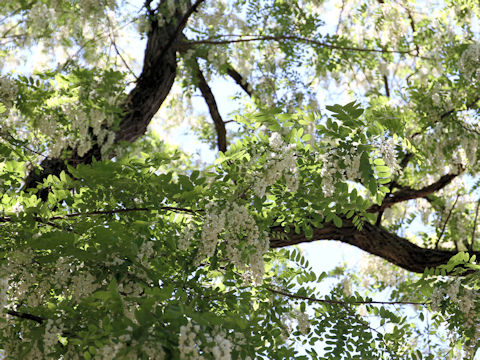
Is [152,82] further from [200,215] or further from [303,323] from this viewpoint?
[303,323]

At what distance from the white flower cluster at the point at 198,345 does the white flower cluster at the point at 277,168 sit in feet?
3.32

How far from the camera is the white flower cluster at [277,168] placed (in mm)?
3102

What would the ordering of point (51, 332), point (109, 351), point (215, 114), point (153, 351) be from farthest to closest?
point (215, 114) < point (51, 332) < point (109, 351) < point (153, 351)

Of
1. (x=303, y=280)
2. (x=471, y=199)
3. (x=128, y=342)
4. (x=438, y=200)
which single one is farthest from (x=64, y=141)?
(x=471, y=199)

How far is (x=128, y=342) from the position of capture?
2238mm

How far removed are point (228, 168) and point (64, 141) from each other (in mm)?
1819

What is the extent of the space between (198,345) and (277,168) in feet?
3.95

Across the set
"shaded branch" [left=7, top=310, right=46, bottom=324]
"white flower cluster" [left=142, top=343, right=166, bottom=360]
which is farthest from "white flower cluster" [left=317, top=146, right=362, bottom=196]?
"shaded branch" [left=7, top=310, right=46, bottom=324]

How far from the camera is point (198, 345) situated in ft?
7.48

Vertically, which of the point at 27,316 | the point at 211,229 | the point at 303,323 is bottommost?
the point at 27,316

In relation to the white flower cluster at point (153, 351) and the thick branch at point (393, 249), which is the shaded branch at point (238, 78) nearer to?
the thick branch at point (393, 249)

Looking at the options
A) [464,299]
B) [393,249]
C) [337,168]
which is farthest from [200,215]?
[393,249]

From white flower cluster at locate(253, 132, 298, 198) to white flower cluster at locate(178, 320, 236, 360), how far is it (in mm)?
1013

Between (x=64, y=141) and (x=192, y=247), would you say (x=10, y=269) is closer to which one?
(x=192, y=247)
